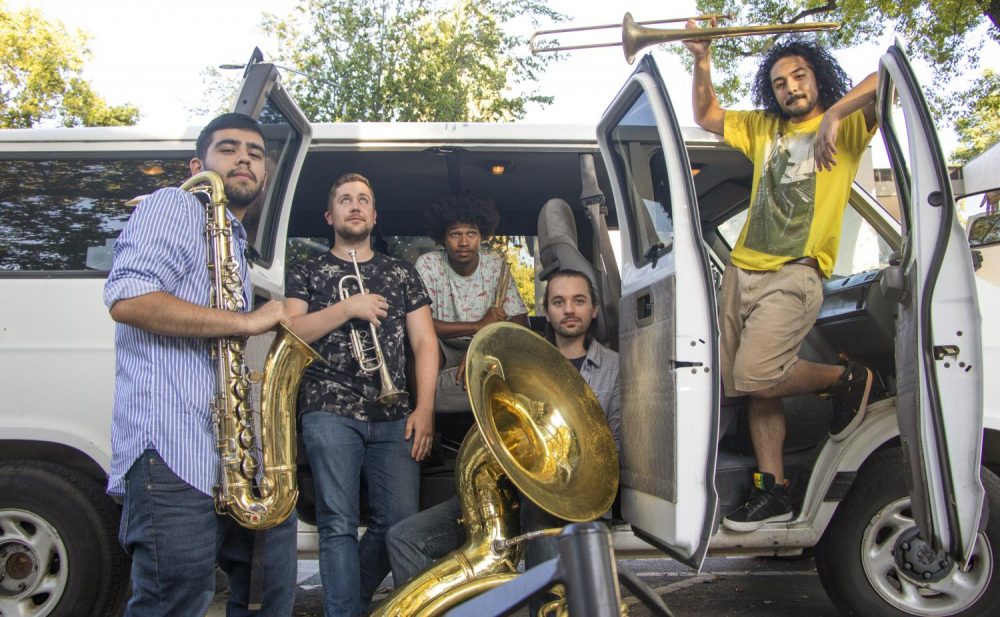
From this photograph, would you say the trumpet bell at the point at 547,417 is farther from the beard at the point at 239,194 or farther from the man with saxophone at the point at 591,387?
the beard at the point at 239,194

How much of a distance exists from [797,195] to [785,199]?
0.05 m

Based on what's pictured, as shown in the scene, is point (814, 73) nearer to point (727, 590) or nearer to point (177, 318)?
point (177, 318)

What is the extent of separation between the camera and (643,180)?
3.46 m

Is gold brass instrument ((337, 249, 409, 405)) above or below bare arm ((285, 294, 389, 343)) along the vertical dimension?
below

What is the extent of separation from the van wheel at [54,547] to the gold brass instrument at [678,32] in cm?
270

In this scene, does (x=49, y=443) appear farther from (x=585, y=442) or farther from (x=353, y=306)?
(x=585, y=442)

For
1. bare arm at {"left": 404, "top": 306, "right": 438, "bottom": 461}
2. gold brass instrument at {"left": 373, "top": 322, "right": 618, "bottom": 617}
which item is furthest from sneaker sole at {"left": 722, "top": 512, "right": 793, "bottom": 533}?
bare arm at {"left": 404, "top": 306, "right": 438, "bottom": 461}

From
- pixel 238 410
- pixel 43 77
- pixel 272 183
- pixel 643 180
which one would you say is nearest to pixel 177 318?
pixel 238 410

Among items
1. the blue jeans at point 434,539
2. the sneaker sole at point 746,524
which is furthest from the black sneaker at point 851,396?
the blue jeans at point 434,539

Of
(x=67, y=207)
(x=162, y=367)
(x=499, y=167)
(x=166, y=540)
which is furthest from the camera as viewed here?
(x=499, y=167)

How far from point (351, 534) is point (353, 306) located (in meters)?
0.87

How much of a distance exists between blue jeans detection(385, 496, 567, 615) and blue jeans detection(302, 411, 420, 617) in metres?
0.11

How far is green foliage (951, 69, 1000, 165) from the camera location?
1295 centimetres

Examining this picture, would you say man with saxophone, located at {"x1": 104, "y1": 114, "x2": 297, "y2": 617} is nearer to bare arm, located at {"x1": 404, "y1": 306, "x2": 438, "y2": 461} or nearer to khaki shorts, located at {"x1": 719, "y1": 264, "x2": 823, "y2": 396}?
bare arm, located at {"x1": 404, "y1": 306, "x2": 438, "y2": 461}
